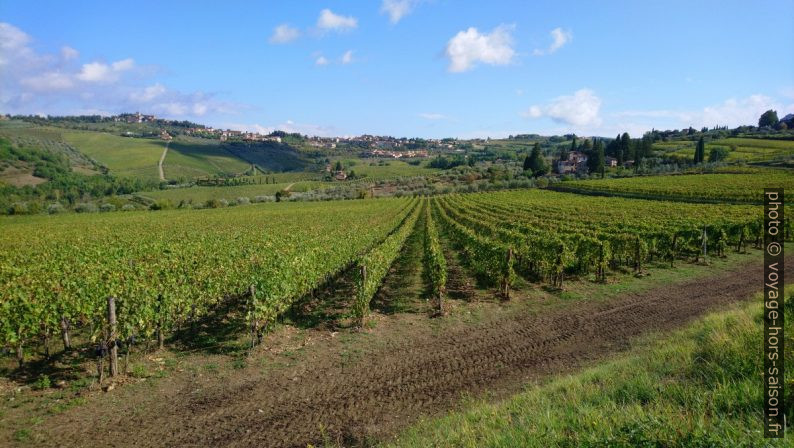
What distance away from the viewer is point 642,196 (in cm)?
6612

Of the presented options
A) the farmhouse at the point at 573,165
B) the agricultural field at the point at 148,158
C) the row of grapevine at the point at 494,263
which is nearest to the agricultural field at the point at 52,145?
the agricultural field at the point at 148,158

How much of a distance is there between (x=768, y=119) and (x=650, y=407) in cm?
24450

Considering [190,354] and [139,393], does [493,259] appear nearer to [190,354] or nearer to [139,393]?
[190,354]

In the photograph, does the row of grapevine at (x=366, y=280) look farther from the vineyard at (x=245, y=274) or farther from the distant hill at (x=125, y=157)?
the distant hill at (x=125, y=157)

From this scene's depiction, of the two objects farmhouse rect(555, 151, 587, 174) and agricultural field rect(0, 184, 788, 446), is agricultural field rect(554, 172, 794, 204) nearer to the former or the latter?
agricultural field rect(0, 184, 788, 446)

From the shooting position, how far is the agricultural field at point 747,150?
310 feet

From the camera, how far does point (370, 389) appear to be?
10016mm

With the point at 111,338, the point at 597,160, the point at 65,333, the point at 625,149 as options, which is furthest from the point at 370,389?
the point at 625,149

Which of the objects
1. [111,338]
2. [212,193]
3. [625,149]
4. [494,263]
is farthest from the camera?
[625,149]

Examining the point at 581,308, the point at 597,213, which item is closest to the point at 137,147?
the point at 597,213

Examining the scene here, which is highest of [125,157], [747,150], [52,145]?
[52,145]

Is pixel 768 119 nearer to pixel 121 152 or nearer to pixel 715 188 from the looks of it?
pixel 715 188

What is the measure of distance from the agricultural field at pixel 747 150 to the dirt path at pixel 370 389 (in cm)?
10600

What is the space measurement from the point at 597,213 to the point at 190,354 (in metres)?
45.0
